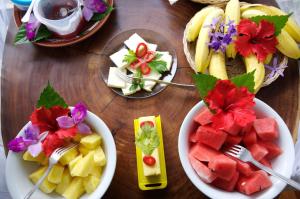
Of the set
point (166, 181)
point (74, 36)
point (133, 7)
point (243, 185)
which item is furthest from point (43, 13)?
point (243, 185)

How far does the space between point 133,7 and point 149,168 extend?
47 cm

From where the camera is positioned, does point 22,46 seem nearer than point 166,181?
No

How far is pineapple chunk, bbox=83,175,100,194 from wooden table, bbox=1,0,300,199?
9 centimetres

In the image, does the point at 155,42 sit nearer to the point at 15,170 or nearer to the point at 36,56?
the point at 36,56

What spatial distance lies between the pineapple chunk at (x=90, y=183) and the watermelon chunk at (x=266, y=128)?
34cm

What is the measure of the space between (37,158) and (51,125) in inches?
2.9

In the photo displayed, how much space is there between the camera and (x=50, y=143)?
75 centimetres

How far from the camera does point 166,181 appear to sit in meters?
0.82

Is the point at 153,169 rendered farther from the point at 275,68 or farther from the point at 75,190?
the point at 275,68

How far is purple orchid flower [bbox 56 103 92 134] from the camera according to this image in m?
0.76

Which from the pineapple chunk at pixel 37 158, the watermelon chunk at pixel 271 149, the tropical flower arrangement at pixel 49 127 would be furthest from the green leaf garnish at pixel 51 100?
the watermelon chunk at pixel 271 149

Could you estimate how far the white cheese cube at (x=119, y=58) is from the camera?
0.95 m

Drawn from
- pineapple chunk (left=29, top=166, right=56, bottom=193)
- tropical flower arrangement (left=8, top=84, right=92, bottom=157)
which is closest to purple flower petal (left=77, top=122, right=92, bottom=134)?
tropical flower arrangement (left=8, top=84, right=92, bottom=157)

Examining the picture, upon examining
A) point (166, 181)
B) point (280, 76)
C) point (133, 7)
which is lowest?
point (166, 181)
